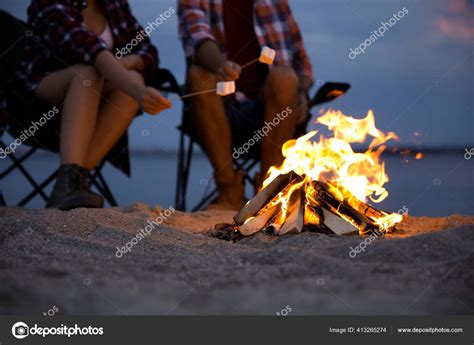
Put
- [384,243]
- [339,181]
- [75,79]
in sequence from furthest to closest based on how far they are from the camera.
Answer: [75,79]
[339,181]
[384,243]

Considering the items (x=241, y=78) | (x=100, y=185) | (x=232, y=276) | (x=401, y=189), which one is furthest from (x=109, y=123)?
(x=401, y=189)

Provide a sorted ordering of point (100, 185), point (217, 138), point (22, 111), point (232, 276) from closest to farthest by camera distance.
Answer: point (232, 276) → point (22, 111) → point (217, 138) → point (100, 185)

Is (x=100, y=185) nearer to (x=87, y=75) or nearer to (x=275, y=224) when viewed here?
Answer: (x=87, y=75)

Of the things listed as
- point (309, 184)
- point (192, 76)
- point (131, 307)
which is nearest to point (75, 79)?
point (192, 76)

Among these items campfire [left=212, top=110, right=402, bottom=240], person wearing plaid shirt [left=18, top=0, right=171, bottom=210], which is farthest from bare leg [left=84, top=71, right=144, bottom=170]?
campfire [left=212, top=110, right=402, bottom=240]

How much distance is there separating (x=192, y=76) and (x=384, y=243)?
5.31 feet

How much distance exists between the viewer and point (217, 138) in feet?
10.1

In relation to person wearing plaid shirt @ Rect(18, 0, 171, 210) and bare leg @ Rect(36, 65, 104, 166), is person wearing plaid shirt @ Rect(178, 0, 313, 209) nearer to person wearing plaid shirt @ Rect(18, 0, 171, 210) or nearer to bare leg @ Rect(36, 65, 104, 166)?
person wearing plaid shirt @ Rect(18, 0, 171, 210)

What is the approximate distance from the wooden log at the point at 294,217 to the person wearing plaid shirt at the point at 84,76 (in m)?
0.60

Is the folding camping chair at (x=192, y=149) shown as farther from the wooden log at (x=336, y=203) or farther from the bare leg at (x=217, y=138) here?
the wooden log at (x=336, y=203)

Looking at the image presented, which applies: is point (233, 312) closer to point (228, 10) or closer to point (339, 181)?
point (339, 181)

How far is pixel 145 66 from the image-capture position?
2.91m

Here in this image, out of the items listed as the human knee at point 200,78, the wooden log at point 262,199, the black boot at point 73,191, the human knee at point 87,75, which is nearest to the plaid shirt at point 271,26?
the human knee at point 200,78

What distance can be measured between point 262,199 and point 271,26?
1475 millimetres
